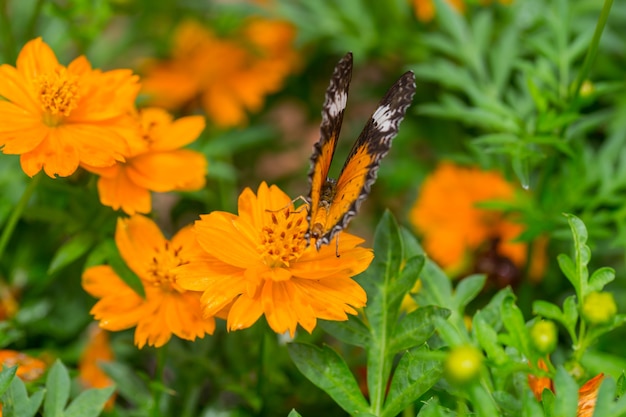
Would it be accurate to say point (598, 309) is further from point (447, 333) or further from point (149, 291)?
point (149, 291)

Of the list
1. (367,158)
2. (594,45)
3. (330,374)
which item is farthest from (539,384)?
(594,45)

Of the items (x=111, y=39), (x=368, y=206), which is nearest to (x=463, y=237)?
(x=368, y=206)

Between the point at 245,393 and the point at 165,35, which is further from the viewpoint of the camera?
the point at 165,35

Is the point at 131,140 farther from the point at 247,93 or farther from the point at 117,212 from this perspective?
the point at 247,93

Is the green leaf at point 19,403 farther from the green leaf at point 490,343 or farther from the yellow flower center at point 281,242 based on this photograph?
the green leaf at point 490,343

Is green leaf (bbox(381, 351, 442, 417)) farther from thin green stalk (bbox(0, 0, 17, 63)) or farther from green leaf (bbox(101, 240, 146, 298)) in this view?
thin green stalk (bbox(0, 0, 17, 63))

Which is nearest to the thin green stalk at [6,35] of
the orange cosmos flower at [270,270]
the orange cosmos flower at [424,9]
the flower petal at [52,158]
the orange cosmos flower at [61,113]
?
the orange cosmos flower at [61,113]
